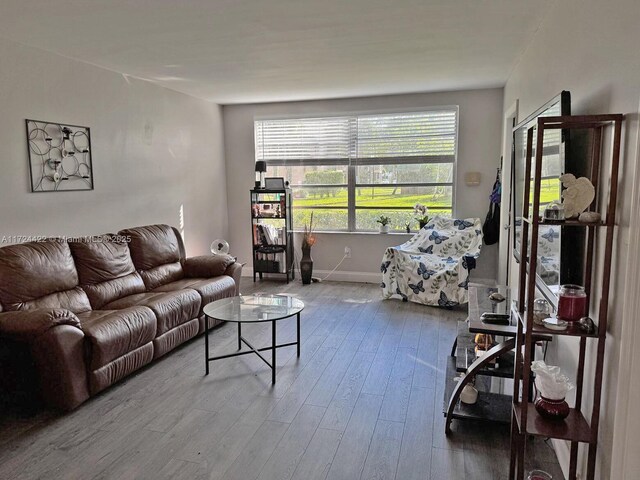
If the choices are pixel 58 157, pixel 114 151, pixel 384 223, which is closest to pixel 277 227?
pixel 384 223

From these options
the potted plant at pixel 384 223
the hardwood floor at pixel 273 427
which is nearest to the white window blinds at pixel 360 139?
the potted plant at pixel 384 223

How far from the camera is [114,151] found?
14.3 ft

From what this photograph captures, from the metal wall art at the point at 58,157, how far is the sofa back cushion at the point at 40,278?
53cm

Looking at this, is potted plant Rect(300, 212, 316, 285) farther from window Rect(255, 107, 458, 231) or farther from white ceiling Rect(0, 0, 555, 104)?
white ceiling Rect(0, 0, 555, 104)

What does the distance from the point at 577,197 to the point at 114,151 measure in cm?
401

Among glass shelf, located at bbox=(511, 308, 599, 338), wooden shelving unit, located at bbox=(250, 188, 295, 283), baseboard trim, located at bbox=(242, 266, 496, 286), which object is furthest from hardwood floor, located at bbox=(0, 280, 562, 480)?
wooden shelving unit, located at bbox=(250, 188, 295, 283)

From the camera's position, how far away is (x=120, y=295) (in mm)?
3865

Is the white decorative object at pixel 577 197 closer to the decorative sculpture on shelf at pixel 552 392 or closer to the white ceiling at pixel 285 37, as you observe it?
the decorative sculpture on shelf at pixel 552 392

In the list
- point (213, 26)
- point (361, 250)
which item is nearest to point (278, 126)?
point (361, 250)

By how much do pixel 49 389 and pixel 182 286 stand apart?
1.55m

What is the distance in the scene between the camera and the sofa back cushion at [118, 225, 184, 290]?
14.0ft

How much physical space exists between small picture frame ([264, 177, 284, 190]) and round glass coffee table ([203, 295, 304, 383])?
250 centimetres

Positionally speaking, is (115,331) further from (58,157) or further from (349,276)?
(349,276)

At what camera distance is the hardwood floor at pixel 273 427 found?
7.27 ft
